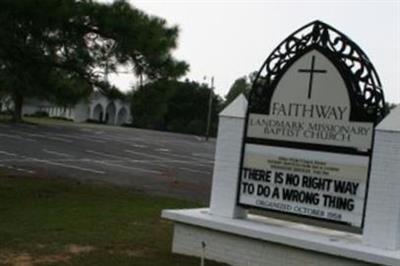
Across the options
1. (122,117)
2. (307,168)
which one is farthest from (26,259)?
(122,117)

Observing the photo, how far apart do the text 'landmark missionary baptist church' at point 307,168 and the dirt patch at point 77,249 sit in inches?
40.2

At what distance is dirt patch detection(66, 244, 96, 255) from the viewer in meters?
8.95

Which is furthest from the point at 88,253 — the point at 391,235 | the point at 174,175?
the point at 174,175

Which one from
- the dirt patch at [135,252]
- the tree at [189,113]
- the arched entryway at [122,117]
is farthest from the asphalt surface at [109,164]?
the arched entryway at [122,117]

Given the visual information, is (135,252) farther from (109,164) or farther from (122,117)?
(122,117)

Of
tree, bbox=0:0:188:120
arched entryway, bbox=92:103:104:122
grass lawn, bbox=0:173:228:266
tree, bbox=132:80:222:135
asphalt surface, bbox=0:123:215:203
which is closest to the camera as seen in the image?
grass lawn, bbox=0:173:228:266

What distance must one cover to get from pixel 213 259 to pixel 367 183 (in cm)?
205

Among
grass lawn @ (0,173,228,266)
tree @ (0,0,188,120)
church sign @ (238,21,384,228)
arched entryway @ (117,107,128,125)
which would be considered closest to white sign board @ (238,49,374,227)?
church sign @ (238,21,384,228)

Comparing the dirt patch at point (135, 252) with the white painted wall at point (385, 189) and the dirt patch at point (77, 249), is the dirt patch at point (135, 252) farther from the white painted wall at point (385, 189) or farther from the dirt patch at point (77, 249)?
the white painted wall at point (385, 189)

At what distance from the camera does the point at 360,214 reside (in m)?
8.12

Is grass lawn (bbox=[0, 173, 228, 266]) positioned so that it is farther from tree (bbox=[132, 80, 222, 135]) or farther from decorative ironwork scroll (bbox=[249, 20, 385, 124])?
tree (bbox=[132, 80, 222, 135])

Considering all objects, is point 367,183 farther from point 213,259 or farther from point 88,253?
point 88,253

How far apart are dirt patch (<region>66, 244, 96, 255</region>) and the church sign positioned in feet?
6.24

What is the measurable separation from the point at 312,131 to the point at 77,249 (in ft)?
10.2
